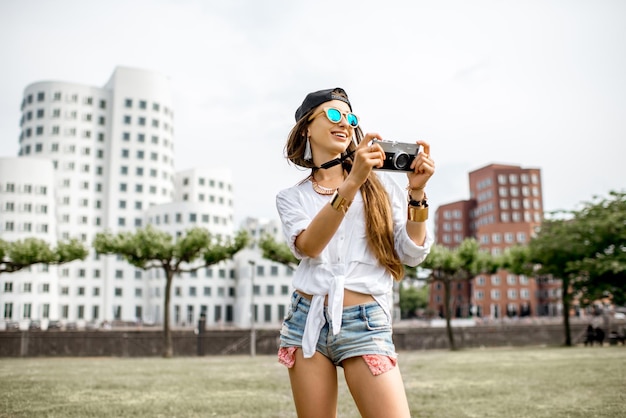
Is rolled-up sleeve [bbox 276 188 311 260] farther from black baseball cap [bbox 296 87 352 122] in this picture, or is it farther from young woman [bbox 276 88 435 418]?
black baseball cap [bbox 296 87 352 122]

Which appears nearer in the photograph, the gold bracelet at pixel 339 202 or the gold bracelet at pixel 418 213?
the gold bracelet at pixel 339 202

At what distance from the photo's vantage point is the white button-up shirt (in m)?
2.70

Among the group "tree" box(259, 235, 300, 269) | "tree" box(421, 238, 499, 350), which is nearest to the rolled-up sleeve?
"tree" box(259, 235, 300, 269)

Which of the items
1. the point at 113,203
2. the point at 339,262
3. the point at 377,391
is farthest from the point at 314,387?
the point at 113,203

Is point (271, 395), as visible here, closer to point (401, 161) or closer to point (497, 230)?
point (401, 161)

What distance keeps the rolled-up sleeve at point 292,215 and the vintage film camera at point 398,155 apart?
1.73 feet

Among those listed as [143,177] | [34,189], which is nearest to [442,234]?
[143,177]

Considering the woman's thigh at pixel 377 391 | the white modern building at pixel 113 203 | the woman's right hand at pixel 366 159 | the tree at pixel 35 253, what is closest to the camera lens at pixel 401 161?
the woman's right hand at pixel 366 159

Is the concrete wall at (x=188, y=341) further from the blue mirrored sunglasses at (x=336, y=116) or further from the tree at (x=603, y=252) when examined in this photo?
the blue mirrored sunglasses at (x=336, y=116)

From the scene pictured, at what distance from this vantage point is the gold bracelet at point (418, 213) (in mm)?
2758

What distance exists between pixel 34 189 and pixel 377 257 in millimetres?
87041

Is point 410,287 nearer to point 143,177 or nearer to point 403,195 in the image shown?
point 143,177

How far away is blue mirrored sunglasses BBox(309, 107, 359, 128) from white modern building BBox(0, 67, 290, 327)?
77257 mm

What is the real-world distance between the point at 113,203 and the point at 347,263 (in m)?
92.2
